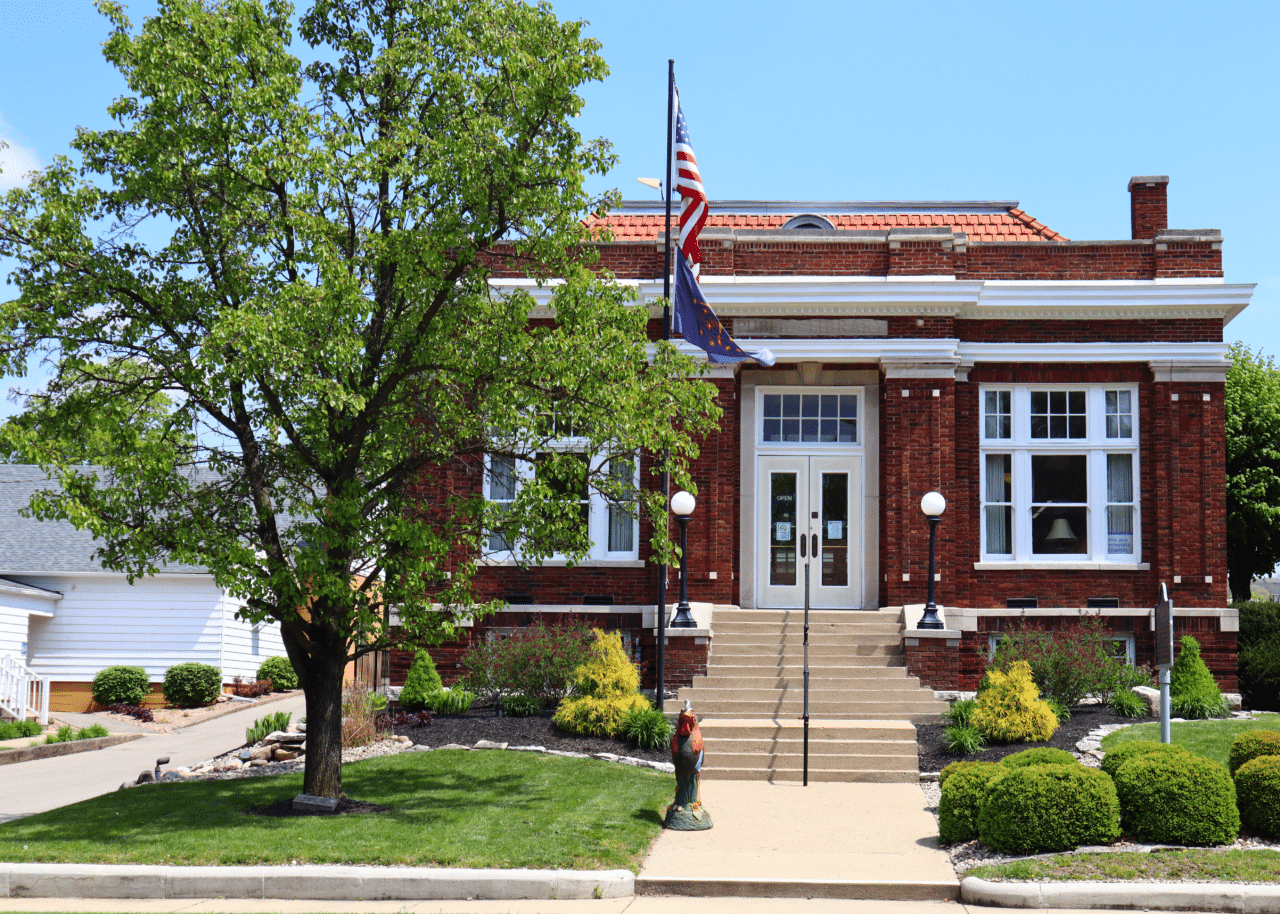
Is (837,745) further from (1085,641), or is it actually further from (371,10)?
(371,10)

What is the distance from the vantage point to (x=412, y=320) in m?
12.1

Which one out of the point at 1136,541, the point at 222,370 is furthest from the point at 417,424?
the point at 1136,541

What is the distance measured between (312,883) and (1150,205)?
18.4 meters

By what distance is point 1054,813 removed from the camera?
9688mm

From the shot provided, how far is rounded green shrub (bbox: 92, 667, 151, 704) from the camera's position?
1051 inches

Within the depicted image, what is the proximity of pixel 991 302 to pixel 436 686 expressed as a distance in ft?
35.2

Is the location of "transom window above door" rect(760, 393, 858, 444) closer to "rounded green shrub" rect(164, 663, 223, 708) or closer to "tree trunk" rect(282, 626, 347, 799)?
"tree trunk" rect(282, 626, 347, 799)

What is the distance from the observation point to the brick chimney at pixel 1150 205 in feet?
69.7

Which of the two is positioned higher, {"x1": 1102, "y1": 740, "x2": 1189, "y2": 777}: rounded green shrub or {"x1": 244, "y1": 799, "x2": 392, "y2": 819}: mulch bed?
{"x1": 1102, "y1": 740, "x2": 1189, "y2": 777}: rounded green shrub

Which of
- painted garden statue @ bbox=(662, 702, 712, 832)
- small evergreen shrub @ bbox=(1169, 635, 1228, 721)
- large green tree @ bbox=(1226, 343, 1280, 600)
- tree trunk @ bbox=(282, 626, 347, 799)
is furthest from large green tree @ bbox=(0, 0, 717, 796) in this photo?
large green tree @ bbox=(1226, 343, 1280, 600)

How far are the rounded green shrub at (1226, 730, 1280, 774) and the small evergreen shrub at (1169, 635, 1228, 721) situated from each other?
6368 mm

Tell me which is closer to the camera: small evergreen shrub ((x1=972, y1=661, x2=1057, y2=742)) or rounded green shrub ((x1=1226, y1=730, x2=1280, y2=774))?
rounded green shrub ((x1=1226, y1=730, x2=1280, y2=774))

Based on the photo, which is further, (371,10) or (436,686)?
(436,686)

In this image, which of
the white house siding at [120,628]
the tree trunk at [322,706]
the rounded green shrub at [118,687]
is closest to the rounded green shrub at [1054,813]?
the tree trunk at [322,706]
